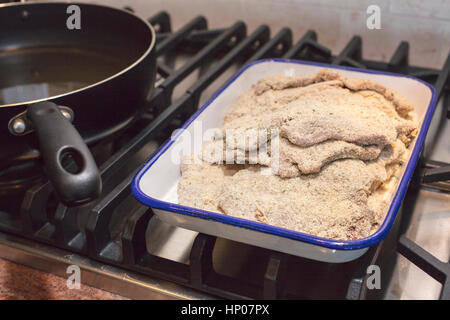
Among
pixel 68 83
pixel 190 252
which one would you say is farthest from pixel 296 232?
pixel 68 83

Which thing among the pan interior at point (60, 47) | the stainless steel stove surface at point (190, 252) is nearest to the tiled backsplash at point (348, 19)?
the stainless steel stove surface at point (190, 252)

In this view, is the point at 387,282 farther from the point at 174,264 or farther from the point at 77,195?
the point at 77,195

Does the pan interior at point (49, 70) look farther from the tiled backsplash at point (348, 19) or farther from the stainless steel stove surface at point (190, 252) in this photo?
the tiled backsplash at point (348, 19)

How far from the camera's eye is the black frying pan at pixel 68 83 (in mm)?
454

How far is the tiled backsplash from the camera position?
86 cm

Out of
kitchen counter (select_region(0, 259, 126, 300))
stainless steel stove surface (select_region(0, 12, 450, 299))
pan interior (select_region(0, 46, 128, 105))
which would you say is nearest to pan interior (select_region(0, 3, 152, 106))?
pan interior (select_region(0, 46, 128, 105))

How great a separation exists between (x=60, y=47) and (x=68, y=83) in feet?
0.47

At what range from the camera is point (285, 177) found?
1.76 feet

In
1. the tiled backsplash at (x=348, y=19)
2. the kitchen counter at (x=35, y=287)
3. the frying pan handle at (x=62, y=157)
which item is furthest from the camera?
the tiled backsplash at (x=348, y=19)

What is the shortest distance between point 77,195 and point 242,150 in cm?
20

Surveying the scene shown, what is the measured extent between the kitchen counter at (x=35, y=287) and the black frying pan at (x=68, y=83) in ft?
0.42

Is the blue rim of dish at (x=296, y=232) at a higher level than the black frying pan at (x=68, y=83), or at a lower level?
lower

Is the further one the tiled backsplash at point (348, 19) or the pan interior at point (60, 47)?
the tiled backsplash at point (348, 19)
